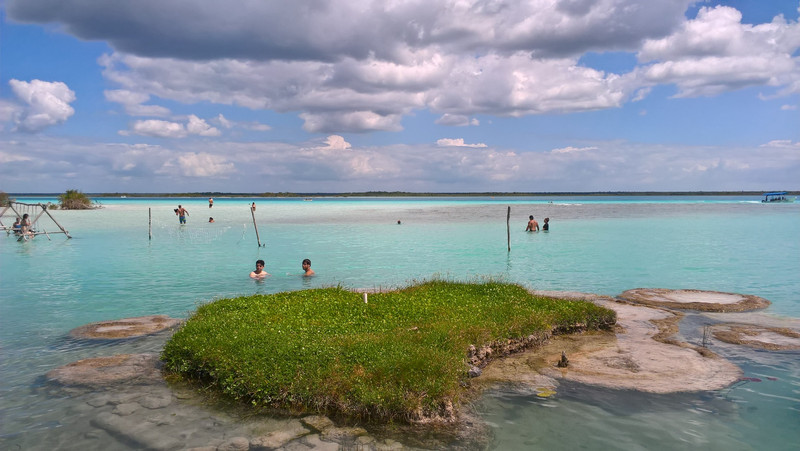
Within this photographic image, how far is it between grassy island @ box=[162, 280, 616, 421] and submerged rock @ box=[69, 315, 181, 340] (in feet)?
8.69

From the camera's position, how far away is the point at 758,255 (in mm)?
41031

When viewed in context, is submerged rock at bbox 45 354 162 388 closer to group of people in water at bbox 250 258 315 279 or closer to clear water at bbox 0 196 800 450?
clear water at bbox 0 196 800 450

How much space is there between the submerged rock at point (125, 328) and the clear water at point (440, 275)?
27.9 inches

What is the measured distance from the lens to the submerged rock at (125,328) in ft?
58.7

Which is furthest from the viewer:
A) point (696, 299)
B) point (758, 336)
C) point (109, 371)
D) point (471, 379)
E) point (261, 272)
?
point (261, 272)

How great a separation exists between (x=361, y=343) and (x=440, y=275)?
18165mm

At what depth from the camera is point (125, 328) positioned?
18.7m

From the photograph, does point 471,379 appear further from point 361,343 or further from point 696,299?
point 696,299

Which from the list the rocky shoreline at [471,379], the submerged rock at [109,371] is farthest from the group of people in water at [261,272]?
the submerged rock at [109,371]

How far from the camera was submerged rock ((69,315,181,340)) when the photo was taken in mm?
17906

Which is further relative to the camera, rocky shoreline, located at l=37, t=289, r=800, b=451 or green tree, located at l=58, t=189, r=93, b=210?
green tree, located at l=58, t=189, r=93, b=210

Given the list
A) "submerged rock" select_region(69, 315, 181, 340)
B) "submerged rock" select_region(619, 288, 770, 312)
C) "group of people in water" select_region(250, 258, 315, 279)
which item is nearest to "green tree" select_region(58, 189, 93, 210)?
"group of people in water" select_region(250, 258, 315, 279)

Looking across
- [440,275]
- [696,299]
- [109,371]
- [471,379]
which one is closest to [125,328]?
[109,371]

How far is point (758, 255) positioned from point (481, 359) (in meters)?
37.5
